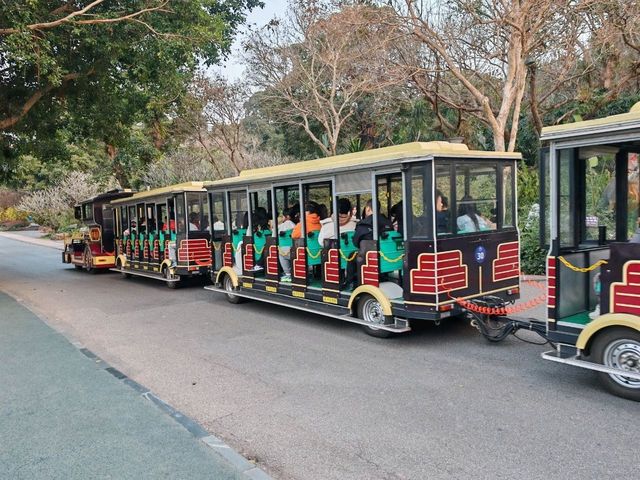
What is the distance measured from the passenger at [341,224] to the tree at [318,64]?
24.0 feet

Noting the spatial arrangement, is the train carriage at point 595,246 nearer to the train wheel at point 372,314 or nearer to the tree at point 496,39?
the train wheel at point 372,314

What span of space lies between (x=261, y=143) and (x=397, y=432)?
97.3ft

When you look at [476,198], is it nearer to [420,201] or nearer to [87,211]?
[420,201]

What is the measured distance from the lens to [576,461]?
3797 millimetres

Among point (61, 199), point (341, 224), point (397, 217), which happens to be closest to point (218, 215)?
point (341, 224)

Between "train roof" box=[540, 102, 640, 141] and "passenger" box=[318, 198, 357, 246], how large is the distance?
3816 mm

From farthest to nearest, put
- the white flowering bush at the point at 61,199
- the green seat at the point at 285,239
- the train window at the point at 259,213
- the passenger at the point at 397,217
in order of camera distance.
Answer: the white flowering bush at the point at 61,199 < the train window at the point at 259,213 < the green seat at the point at 285,239 < the passenger at the point at 397,217

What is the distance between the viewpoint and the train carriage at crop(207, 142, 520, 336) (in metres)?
6.87

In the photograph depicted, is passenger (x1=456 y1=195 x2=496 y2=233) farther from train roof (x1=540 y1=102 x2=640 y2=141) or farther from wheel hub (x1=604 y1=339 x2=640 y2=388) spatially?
wheel hub (x1=604 y1=339 x2=640 y2=388)

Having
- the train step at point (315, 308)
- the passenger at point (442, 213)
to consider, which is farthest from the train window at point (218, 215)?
the passenger at point (442, 213)

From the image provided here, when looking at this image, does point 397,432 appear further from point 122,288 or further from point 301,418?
point 122,288

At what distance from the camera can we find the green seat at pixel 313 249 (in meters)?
9.04

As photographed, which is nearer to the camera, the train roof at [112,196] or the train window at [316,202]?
the train window at [316,202]

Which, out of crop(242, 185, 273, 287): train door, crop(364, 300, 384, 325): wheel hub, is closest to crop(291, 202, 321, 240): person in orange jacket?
crop(242, 185, 273, 287): train door
